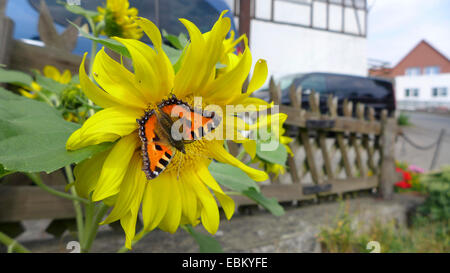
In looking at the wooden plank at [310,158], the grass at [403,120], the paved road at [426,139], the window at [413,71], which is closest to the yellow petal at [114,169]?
the wooden plank at [310,158]

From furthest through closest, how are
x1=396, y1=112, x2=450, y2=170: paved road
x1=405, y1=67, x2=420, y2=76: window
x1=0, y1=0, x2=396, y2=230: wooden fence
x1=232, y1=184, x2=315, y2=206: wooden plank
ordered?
1. x1=405, y1=67, x2=420, y2=76: window
2. x1=396, y1=112, x2=450, y2=170: paved road
3. x1=232, y1=184, x2=315, y2=206: wooden plank
4. x1=0, y1=0, x2=396, y2=230: wooden fence

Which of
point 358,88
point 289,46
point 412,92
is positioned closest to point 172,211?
point 289,46

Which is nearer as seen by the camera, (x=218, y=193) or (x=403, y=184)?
(x=218, y=193)

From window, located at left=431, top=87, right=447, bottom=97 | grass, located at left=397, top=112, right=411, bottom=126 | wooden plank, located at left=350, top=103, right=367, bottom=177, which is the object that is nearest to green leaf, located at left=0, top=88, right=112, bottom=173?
wooden plank, located at left=350, top=103, right=367, bottom=177

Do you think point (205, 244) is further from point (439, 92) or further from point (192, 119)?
point (439, 92)

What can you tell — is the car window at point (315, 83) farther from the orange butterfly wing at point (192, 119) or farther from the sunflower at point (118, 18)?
the orange butterfly wing at point (192, 119)

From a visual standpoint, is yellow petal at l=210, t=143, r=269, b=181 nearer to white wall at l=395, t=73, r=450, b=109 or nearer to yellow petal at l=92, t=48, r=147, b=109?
yellow petal at l=92, t=48, r=147, b=109

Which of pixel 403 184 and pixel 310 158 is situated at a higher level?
pixel 310 158
